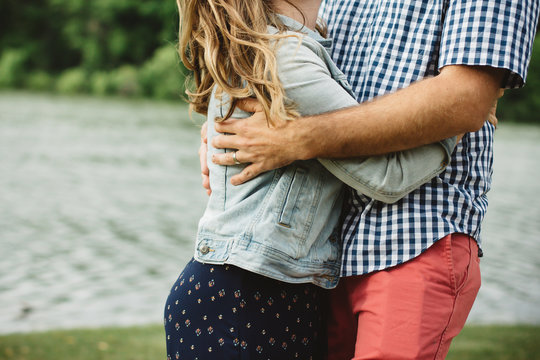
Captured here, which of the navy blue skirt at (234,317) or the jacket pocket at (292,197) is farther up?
the jacket pocket at (292,197)

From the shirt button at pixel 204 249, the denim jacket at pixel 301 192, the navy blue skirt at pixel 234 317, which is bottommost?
the navy blue skirt at pixel 234 317

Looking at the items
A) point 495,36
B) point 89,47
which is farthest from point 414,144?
point 89,47

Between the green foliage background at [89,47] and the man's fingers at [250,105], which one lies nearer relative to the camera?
the man's fingers at [250,105]

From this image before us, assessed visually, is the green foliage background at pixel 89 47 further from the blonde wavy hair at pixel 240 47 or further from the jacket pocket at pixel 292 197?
the jacket pocket at pixel 292 197

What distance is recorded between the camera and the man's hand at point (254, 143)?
5.34ft

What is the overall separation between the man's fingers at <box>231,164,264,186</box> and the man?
0.01 meters

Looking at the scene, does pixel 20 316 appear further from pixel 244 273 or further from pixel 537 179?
pixel 537 179

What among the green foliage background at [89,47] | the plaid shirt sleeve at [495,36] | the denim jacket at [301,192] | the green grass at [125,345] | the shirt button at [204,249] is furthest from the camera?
the green foliage background at [89,47]

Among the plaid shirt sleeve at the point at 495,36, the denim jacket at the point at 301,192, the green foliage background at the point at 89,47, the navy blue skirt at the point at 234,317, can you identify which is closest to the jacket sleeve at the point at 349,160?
the denim jacket at the point at 301,192

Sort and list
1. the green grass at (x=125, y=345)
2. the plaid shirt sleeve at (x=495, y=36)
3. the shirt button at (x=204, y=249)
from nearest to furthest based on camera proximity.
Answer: the plaid shirt sleeve at (x=495, y=36) → the shirt button at (x=204, y=249) → the green grass at (x=125, y=345)

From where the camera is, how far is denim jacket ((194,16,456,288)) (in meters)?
1.60

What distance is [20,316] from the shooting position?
5.48m

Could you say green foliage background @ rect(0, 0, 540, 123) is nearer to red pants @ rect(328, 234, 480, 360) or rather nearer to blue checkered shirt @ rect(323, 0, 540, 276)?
blue checkered shirt @ rect(323, 0, 540, 276)

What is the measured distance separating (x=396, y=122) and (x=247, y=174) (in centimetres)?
43
